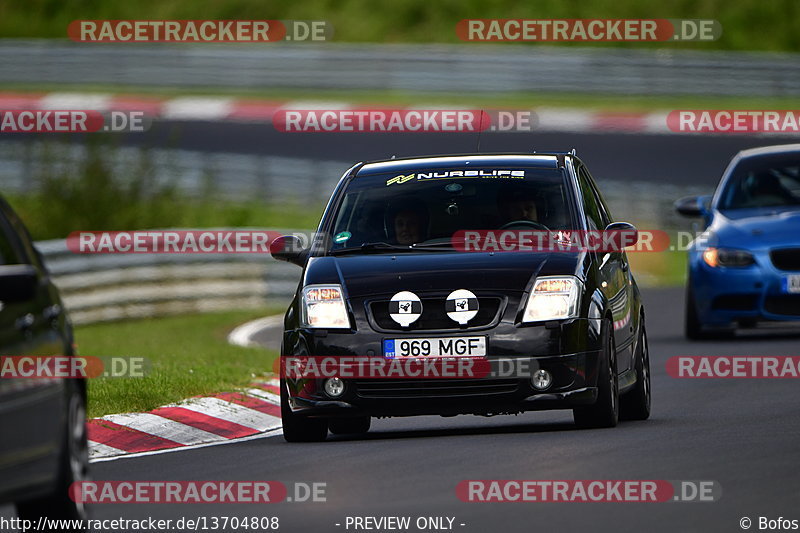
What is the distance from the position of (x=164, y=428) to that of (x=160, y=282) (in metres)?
11.8

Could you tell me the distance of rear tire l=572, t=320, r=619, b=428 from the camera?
35.2 ft

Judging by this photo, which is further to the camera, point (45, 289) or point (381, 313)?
point (381, 313)

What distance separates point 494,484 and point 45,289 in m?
2.31

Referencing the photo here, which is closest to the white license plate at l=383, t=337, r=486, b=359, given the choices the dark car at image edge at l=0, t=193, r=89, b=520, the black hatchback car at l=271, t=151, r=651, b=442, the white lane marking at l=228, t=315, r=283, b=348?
the black hatchback car at l=271, t=151, r=651, b=442

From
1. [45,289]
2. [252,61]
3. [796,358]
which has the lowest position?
[796,358]

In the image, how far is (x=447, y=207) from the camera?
11.5m

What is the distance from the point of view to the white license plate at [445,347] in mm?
10492

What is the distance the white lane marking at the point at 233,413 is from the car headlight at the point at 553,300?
251cm

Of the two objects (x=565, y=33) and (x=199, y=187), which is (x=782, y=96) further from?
(x=199, y=187)

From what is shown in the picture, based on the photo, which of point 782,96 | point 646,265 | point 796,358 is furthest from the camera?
point 782,96

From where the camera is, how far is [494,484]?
878 cm

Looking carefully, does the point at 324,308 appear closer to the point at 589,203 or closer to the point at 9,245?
the point at 589,203

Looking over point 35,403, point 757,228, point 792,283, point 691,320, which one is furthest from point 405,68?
point 35,403

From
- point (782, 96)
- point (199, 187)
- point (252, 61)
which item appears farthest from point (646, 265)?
point (252, 61)
